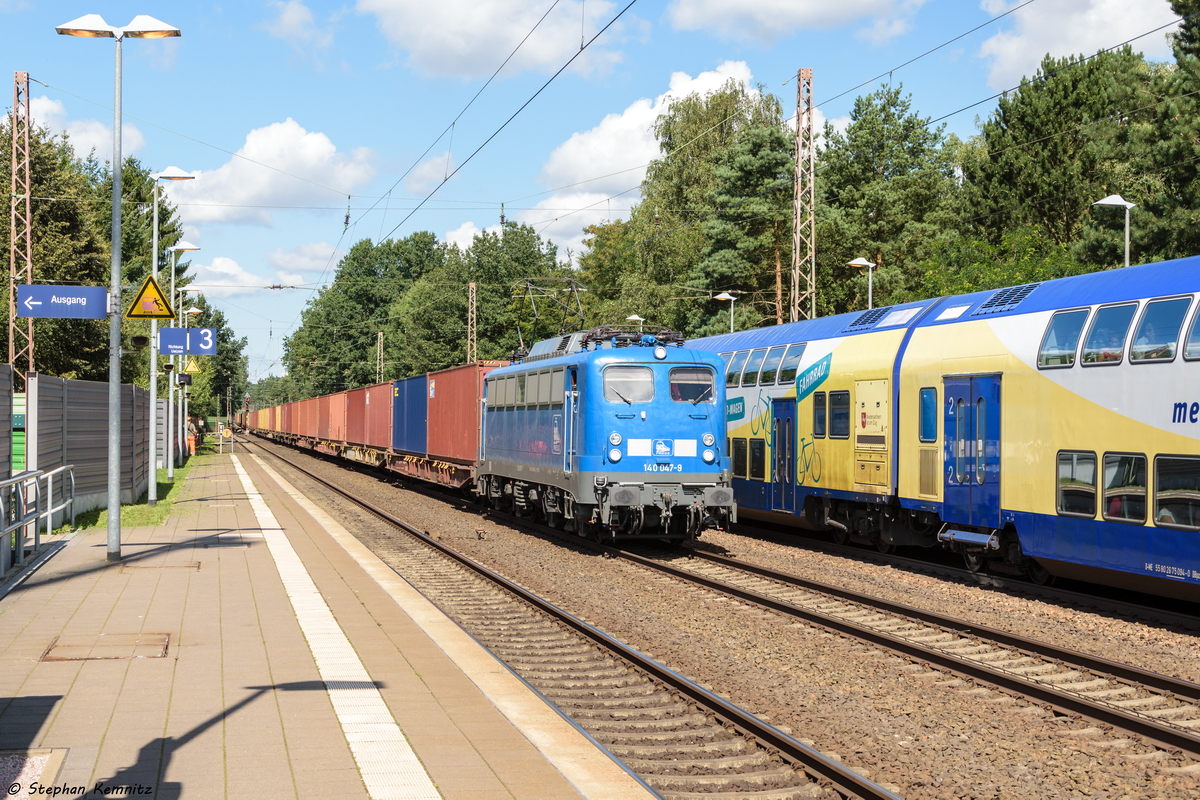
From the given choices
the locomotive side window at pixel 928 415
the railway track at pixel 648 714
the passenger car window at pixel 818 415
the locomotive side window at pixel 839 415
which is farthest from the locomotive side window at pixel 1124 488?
the passenger car window at pixel 818 415

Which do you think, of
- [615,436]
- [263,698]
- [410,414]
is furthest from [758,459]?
[410,414]

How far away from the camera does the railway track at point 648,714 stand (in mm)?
6113

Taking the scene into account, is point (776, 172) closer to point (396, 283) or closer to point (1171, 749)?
point (1171, 749)

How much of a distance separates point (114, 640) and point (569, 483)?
28.9 feet

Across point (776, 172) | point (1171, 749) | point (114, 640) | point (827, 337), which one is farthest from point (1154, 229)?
point (114, 640)

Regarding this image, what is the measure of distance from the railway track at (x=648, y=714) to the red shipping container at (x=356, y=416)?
95.5 ft

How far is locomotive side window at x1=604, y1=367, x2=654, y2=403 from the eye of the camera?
652 inches

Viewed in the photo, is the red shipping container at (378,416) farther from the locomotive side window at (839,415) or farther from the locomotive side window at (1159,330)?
the locomotive side window at (1159,330)

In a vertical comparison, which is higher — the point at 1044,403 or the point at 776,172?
the point at 776,172

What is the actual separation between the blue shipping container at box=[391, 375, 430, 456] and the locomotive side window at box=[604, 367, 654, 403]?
13.9m

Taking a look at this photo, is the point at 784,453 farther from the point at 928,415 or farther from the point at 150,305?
the point at 150,305

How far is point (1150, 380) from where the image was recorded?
1062 centimetres

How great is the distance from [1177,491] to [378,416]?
30.8m

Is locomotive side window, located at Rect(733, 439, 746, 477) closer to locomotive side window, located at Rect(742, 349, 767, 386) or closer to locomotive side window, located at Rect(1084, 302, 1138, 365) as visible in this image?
locomotive side window, located at Rect(742, 349, 767, 386)
